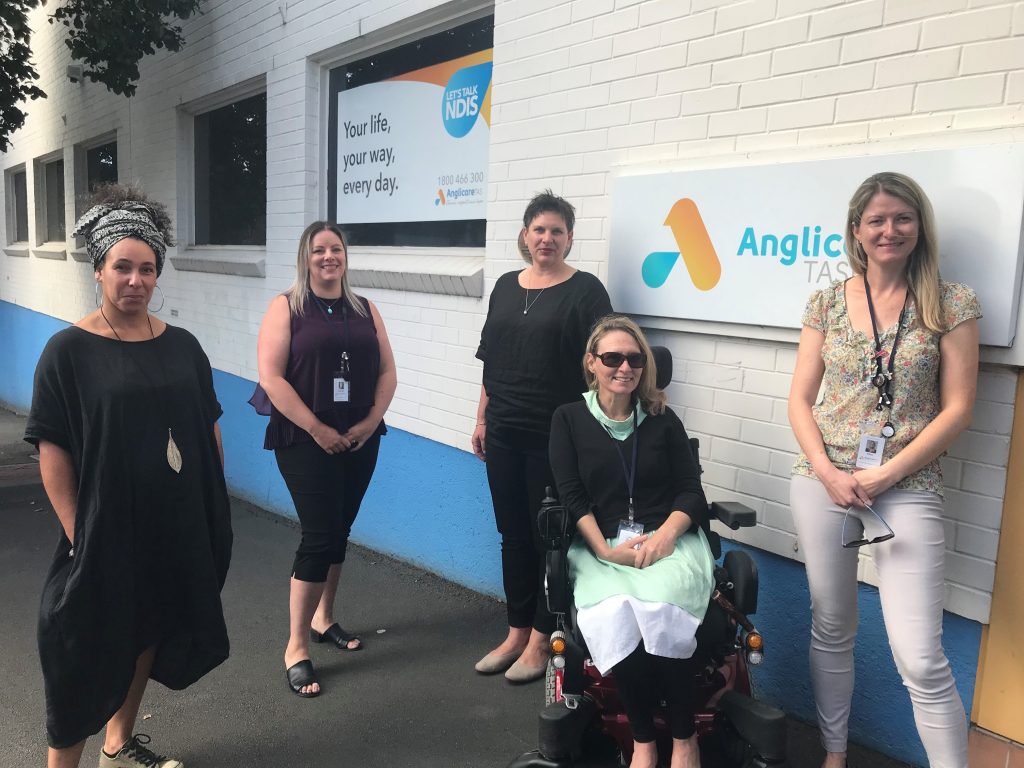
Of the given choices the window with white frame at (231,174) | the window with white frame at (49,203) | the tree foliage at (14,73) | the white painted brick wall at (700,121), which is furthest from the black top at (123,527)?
the window with white frame at (49,203)

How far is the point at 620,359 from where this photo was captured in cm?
299

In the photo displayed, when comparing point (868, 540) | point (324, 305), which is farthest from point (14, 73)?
point (868, 540)

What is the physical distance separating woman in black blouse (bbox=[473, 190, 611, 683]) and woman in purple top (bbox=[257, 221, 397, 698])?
1.97 feet

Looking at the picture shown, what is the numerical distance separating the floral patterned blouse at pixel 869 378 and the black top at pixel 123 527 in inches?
82.4

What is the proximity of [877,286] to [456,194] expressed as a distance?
2.91 meters

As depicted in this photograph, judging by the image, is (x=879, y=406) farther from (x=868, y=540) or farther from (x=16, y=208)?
A: (x=16, y=208)

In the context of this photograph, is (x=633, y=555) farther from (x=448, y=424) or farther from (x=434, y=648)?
(x=448, y=424)

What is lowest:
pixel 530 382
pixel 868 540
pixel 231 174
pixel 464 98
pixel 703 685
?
pixel 703 685

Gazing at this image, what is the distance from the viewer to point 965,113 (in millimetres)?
2639

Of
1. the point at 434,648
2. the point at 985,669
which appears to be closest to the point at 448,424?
the point at 434,648

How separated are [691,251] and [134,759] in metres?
2.85

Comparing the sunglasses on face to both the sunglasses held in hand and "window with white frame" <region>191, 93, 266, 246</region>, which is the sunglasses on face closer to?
the sunglasses held in hand

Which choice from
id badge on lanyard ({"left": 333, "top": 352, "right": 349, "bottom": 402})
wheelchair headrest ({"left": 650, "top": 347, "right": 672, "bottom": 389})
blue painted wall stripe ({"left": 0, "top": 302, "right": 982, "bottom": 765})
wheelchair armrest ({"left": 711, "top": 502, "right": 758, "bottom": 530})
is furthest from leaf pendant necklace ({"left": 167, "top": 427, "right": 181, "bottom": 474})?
blue painted wall stripe ({"left": 0, "top": 302, "right": 982, "bottom": 765})

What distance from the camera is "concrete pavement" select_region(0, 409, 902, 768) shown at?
312 centimetres
